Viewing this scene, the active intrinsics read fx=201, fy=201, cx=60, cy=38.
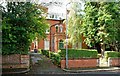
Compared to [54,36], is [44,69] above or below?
below

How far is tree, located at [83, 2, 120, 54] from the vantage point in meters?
17.7

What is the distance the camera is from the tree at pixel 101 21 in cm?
1767

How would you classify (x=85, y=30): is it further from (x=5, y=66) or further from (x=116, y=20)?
(x=5, y=66)

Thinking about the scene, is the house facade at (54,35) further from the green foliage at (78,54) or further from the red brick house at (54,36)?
the green foliage at (78,54)

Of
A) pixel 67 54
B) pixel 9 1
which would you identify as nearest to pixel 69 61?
pixel 67 54

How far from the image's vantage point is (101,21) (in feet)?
58.6

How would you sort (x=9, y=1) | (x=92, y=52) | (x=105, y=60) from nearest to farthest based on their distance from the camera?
(x=9, y=1) < (x=92, y=52) < (x=105, y=60)

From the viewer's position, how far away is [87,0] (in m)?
18.9

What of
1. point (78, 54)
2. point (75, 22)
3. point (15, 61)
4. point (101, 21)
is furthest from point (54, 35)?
point (15, 61)

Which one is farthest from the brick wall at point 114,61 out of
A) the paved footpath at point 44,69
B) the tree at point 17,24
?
the tree at point 17,24

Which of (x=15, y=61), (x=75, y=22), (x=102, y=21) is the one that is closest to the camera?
(x=15, y=61)

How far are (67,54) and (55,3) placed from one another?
12.0 feet

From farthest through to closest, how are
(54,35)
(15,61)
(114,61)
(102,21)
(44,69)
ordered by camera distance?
(54,35) → (102,21) → (114,61) → (44,69) → (15,61)

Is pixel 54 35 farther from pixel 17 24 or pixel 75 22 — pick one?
pixel 17 24
